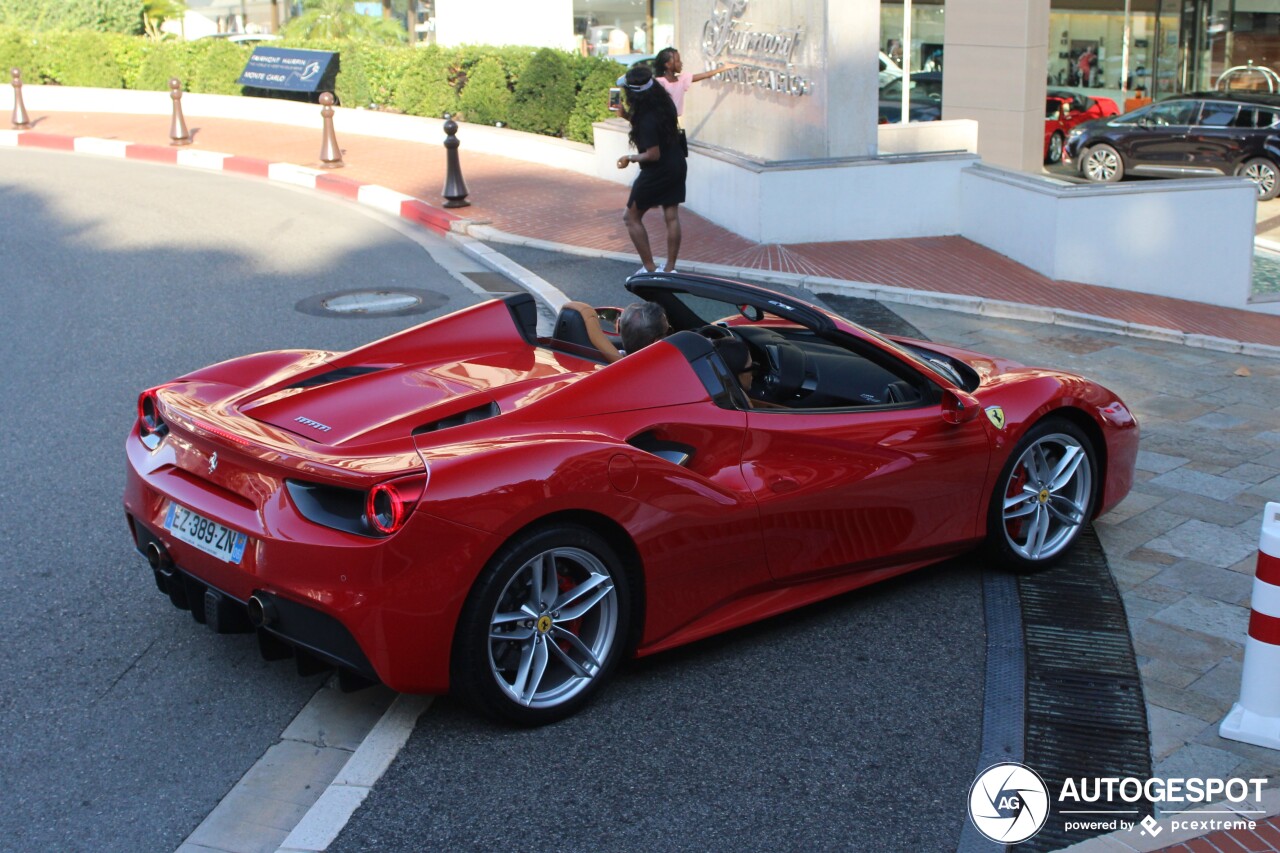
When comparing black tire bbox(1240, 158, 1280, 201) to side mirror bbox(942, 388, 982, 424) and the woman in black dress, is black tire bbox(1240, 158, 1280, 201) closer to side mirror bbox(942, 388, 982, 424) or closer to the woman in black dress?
the woman in black dress

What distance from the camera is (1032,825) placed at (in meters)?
3.86

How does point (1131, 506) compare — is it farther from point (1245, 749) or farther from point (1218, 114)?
point (1218, 114)

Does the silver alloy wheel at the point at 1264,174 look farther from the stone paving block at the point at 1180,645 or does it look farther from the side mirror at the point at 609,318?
the side mirror at the point at 609,318

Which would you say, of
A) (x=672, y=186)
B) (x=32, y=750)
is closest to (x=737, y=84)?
(x=672, y=186)

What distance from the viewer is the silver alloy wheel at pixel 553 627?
4.20m

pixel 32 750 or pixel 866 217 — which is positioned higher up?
pixel 866 217

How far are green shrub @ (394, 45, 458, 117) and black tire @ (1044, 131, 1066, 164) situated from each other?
11800mm

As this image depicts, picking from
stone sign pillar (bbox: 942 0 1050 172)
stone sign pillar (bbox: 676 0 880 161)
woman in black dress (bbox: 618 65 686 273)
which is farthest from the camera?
stone sign pillar (bbox: 942 0 1050 172)

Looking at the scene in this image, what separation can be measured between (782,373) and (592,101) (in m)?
14.4

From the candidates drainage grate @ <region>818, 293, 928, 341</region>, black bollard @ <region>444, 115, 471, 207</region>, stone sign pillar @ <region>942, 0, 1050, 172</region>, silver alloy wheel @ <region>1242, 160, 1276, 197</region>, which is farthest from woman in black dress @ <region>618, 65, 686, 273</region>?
silver alloy wheel @ <region>1242, 160, 1276, 197</region>

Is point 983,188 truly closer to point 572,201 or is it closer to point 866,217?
point 866,217

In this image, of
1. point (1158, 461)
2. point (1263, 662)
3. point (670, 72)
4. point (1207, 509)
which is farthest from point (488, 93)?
point (1263, 662)

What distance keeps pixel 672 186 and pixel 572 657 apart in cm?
709

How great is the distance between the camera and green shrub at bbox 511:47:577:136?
768 inches
